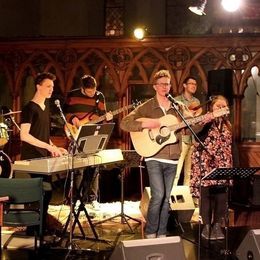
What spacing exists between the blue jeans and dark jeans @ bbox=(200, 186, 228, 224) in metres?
0.43

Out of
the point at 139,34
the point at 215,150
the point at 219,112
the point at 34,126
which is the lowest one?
the point at 215,150

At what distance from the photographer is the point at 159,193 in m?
5.63

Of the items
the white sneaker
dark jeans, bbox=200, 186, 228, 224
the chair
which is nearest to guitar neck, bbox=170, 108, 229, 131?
dark jeans, bbox=200, 186, 228, 224

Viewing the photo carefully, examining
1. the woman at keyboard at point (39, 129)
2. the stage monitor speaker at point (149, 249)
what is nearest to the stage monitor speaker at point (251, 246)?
the stage monitor speaker at point (149, 249)

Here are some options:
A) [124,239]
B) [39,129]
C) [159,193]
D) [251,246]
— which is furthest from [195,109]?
[251,246]

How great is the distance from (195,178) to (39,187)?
1.96m

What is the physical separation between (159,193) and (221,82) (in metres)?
3.38

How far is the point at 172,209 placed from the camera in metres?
6.64

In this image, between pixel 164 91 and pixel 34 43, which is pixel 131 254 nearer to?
pixel 164 91

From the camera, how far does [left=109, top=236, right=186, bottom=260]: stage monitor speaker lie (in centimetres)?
368

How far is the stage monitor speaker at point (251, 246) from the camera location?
12.9ft

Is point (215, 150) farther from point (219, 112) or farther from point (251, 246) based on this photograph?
point (251, 246)

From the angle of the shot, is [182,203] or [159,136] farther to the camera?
[182,203]

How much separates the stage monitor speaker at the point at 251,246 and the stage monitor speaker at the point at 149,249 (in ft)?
1.76
